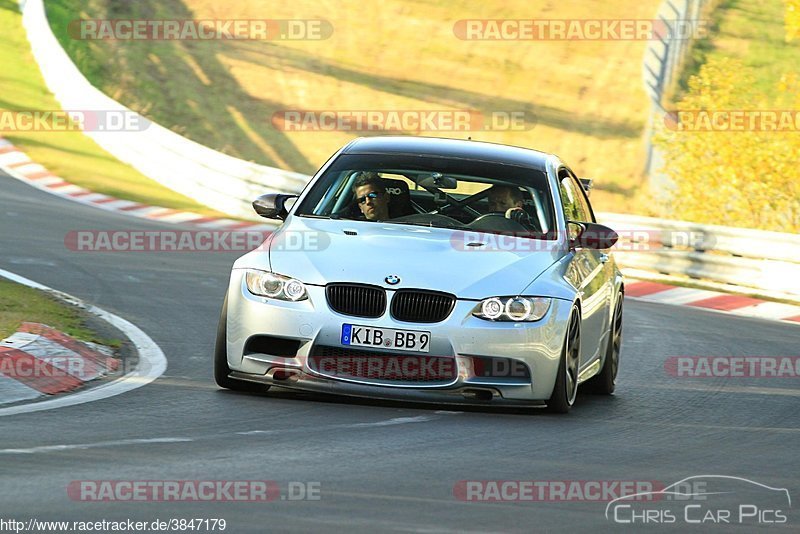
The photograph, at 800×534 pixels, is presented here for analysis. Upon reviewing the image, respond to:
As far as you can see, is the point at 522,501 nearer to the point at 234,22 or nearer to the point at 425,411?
the point at 425,411

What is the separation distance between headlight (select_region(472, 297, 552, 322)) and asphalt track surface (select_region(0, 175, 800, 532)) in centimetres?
58

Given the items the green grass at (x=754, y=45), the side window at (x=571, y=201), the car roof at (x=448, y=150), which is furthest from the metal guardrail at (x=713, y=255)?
the green grass at (x=754, y=45)

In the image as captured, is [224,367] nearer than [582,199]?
Yes

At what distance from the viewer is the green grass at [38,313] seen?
35.6ft

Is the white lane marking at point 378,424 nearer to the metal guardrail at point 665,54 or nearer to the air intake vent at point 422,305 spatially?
the air intake vent at point 422,305

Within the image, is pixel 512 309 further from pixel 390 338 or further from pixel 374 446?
pixel 374 446

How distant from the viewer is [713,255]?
1950 centimetres

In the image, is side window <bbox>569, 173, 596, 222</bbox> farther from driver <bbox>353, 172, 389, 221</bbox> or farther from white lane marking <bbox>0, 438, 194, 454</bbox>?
white lane marking <bbox>0, 438, 194, 454</bbox>

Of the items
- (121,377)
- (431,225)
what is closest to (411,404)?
(431,225)

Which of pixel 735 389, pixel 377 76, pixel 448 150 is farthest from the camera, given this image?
pixel 377 76

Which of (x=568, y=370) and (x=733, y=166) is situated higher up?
(x=568, y=370)

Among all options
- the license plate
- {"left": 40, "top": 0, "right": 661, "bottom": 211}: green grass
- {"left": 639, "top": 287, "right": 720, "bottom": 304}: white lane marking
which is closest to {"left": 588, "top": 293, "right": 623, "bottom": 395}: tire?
the license plate

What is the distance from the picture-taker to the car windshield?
1004 centimetres

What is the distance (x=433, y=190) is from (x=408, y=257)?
162cm
